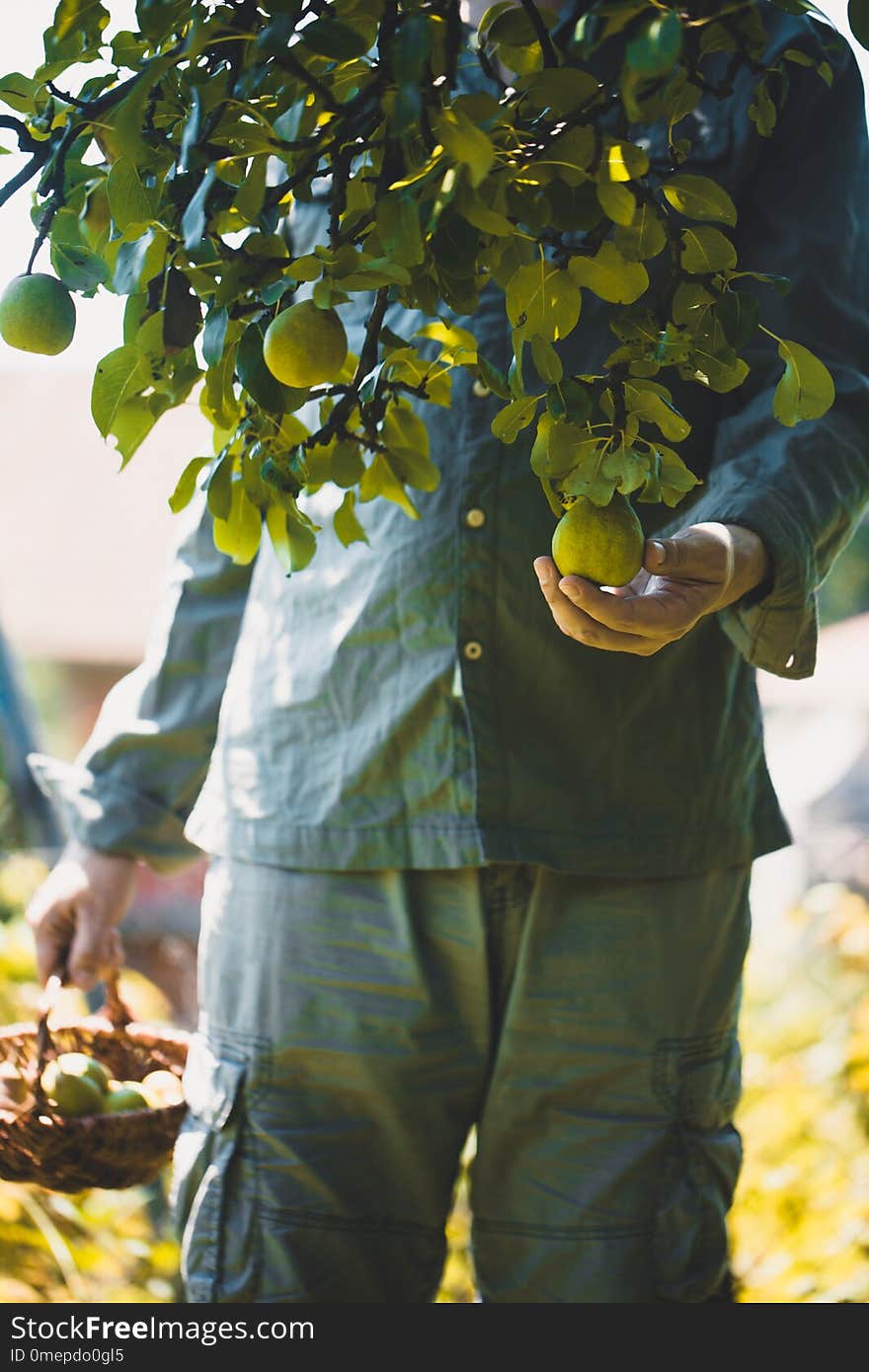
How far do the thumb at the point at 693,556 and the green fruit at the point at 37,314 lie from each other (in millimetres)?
362

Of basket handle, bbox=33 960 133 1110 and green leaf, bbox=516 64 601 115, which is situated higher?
green leaf, bbox=516 64 601 115

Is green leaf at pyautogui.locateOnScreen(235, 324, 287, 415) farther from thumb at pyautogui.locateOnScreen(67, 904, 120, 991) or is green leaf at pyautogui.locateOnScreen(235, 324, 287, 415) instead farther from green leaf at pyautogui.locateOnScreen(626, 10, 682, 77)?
thumb at pyautogui.locateOnScreen(67, 904, 120, 991)

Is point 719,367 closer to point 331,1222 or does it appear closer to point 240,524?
point 240,524

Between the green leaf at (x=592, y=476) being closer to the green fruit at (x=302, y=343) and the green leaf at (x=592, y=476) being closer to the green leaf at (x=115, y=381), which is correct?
the green fruit at (x=302, y=343)

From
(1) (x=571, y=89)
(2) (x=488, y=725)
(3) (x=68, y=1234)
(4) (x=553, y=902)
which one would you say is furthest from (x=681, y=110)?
(3) (x=68, y=1234)

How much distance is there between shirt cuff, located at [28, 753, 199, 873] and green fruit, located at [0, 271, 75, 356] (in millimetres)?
675

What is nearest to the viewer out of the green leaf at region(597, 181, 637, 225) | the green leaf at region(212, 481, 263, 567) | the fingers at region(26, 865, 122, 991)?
the green leaf at region(597, 181, 637, 225)

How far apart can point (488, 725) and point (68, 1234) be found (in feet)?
4.91

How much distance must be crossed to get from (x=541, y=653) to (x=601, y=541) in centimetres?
37

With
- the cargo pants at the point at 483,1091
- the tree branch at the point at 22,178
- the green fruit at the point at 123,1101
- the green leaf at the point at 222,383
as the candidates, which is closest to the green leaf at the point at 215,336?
the green leaf at the point at 222,383

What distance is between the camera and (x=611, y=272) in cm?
68

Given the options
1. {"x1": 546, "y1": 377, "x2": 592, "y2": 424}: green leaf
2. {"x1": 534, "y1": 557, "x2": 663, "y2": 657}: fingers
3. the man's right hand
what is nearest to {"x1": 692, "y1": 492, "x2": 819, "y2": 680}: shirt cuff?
{"x1": 534, "y1": 557, "x2": 663, "y2": 657}: fingers

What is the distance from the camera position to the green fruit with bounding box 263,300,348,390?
2.20 feet

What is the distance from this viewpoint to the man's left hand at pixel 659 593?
805mm
